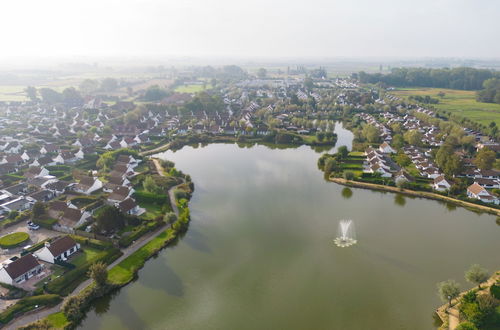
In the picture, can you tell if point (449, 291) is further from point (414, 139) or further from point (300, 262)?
point (414, 139)

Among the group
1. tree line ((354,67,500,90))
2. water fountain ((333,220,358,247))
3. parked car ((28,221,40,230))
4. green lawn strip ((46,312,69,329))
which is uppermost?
tree line ((354,67,500,90))

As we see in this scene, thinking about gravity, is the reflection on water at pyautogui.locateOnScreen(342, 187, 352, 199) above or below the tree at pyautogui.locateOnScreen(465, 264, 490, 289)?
below

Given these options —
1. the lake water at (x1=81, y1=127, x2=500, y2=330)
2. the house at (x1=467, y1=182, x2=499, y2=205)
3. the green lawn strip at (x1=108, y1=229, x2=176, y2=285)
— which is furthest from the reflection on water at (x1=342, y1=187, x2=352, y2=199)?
the green lawn strip at (x1=108, y1=229, x2=176, y2=285)

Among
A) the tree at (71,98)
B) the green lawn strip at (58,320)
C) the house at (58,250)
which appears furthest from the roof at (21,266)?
the tree at (71,98)

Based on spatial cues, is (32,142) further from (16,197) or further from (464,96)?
(464,96)

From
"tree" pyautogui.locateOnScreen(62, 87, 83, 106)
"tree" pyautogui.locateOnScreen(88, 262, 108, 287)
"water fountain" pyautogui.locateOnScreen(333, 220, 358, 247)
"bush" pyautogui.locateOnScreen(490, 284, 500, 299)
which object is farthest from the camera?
"tree" pyautogui.locateOnScreen(62, 87, 83, 106)

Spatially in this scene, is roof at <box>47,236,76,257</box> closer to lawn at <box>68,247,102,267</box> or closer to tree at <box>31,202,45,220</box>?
lawn at <box>68,247,102,267</box>
